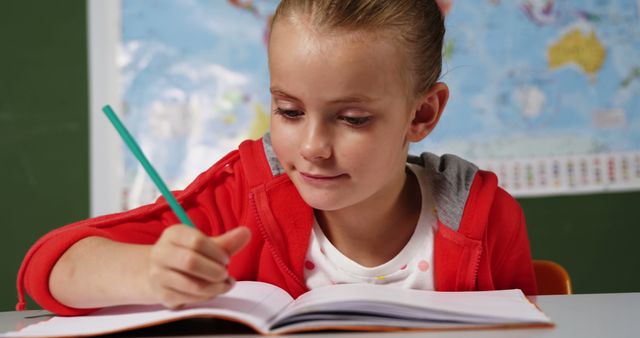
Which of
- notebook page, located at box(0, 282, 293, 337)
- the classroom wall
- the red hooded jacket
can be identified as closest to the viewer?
notebook page, located at box(0, 282, 293, 337)

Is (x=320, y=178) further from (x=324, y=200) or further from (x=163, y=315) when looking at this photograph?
(x=163, y=315)

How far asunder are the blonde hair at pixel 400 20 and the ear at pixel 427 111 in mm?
13

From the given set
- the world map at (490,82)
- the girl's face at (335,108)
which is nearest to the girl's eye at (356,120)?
the girl's face at (335,108)

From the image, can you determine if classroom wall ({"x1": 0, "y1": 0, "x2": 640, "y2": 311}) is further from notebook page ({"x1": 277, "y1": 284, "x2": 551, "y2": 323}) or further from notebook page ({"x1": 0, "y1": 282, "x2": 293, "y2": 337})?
notebook page ({"x1": 277, "y1": 284, "x2": 551, "y2": 323})

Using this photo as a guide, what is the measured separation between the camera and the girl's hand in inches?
22.9

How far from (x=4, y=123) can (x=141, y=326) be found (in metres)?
1.69

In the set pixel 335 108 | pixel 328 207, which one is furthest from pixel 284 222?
pixel 335 108

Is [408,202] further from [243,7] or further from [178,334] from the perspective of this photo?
[243,7]

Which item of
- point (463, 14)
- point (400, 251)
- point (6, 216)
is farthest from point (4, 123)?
point (400, 251)

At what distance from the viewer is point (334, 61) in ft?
2.44

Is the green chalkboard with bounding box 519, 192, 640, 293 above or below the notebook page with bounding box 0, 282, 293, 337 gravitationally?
above

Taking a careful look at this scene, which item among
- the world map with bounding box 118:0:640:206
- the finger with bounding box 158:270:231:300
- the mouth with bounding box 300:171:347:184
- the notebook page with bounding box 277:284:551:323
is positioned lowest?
the notebook page with bounding box 277:284:551:323

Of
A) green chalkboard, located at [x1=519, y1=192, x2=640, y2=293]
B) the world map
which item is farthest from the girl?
green chalkboard, located at [x1=519, y1=192, x2=640, y2=293]

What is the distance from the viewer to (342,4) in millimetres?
786
